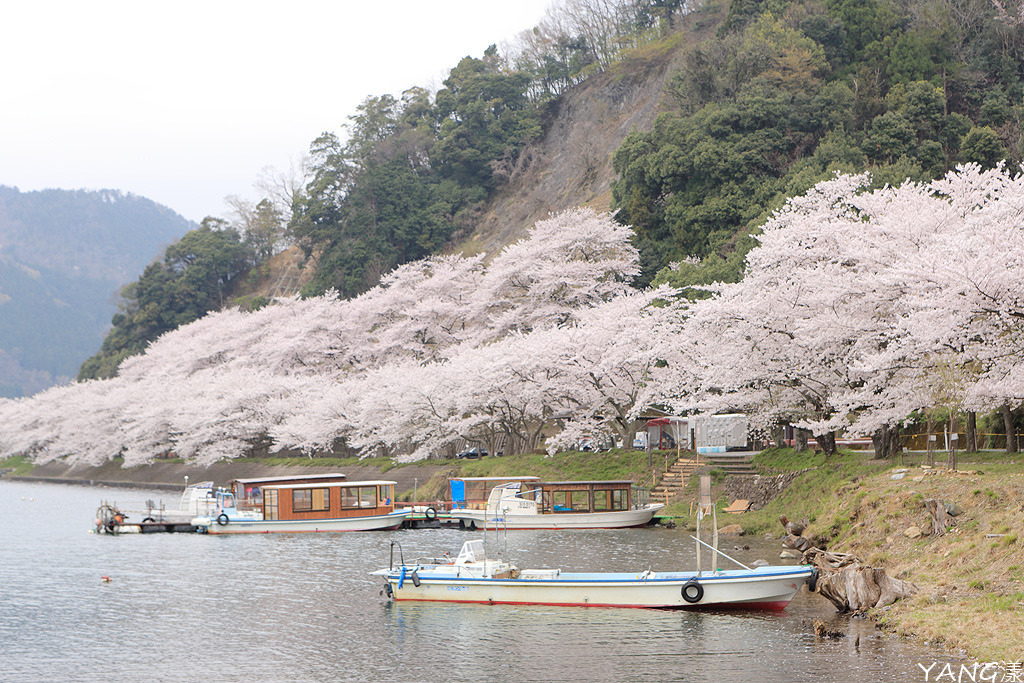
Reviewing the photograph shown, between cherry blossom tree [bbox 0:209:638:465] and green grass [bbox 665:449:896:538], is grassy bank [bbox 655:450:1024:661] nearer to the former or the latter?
green grass [bbox 665:449:896:538]

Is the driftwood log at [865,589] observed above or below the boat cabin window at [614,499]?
below

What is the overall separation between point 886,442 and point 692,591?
17.2 metres

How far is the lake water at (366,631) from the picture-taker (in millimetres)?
19844

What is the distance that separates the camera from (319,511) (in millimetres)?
46625

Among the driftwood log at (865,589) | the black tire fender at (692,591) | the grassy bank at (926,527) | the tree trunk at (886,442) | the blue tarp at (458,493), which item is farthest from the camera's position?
the blue tarp at (458,493)

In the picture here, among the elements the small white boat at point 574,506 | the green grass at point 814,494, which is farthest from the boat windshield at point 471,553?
the small white boat at point 574,506

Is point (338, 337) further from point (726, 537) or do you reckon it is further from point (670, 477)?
point (726, 537)

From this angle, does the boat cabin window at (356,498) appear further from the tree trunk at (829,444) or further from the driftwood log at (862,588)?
the driftwood log at (862,588)

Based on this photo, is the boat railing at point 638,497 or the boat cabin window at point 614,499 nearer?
the boat cabin window at point 614,499

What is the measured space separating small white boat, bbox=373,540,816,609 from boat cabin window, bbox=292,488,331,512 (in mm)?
19093

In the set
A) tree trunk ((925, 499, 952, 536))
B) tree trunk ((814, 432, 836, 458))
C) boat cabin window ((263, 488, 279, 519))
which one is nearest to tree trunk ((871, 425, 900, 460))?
tree trunk ((814, 432, 836, 458))

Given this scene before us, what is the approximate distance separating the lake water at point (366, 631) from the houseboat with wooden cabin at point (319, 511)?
7638 millimetres

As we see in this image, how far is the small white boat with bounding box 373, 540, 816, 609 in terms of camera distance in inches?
941

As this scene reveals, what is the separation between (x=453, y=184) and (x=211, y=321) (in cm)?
3343
